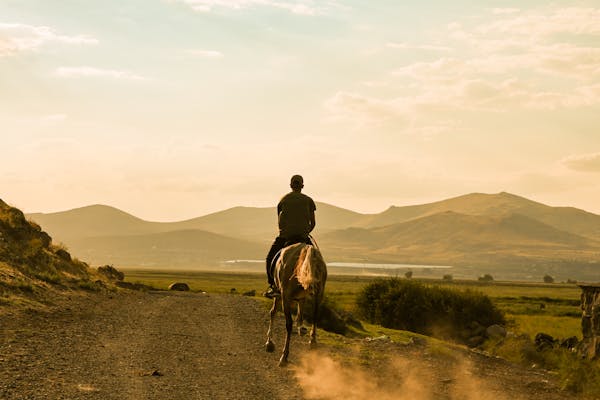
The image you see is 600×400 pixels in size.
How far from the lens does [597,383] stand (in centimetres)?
1652

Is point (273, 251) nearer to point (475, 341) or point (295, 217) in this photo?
point (295, 217)

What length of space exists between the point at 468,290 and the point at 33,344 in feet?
92.1

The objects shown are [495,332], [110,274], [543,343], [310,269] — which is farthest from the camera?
[110,274]

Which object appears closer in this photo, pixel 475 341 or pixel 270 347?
pixel 270 347

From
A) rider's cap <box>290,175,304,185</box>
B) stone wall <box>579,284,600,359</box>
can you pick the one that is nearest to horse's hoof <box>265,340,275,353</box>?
rider's cap <box>290,175,304,185</box>

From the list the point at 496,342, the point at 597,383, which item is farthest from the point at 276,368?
the point at 496,342

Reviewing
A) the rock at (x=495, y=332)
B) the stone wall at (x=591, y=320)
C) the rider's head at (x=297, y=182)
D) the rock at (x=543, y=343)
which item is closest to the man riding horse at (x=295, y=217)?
the rider's head at (x=297, y=182)

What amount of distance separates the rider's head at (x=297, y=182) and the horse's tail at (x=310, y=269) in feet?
7.33

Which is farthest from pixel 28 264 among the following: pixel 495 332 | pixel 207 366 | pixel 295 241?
pixel 495 332

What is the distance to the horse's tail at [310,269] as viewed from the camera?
1555 centimetres

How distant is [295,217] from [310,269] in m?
2.57

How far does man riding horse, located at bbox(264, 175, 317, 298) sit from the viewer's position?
1780cm

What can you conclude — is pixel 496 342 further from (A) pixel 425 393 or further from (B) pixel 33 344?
(B) pixel 33 344

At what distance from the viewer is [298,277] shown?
15836 mm
